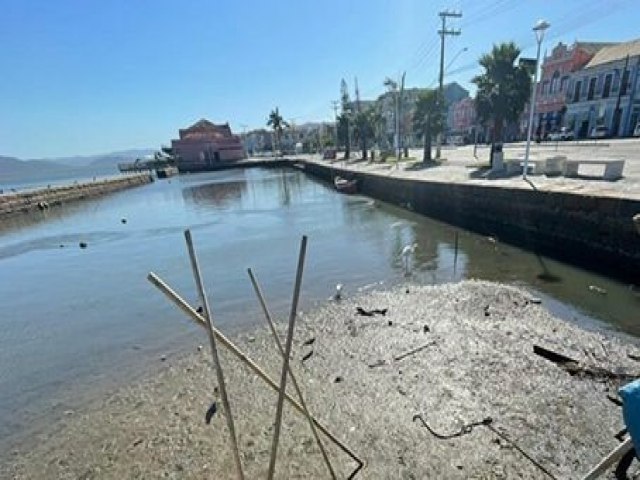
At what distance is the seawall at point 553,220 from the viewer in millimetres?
11102

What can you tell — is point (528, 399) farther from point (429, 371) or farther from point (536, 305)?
point (536, 305)

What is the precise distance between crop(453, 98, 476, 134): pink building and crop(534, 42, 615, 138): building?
76.9 ft

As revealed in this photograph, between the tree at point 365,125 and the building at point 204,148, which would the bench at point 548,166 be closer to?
the tree at point 365,125

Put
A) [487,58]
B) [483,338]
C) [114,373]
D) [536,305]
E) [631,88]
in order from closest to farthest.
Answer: [483,338]
[114,373]
[536,305]
[487,58]
[631,88]

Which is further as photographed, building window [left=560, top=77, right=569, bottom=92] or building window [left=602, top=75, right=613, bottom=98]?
building window [left=560, top=77, right=569, bottom=92]

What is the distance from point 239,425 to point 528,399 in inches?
164

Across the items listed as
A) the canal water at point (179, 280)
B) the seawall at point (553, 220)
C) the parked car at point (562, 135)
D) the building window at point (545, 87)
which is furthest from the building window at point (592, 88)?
the seawall at point (553, 220)

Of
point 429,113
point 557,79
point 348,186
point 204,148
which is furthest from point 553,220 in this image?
point 204,148

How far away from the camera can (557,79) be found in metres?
49.9

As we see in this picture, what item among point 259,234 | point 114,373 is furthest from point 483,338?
point 259,234

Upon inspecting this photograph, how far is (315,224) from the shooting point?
913 inches

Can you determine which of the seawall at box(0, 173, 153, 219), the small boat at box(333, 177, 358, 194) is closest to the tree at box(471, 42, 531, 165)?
the small boat at box(333, 177, 358, 194)

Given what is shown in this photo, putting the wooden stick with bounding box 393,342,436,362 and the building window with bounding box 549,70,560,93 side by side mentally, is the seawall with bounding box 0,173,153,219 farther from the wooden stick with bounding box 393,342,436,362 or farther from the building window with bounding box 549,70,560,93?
the building window with bounding box 549,70,560,93

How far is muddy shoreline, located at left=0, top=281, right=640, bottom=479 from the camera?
178 inches
